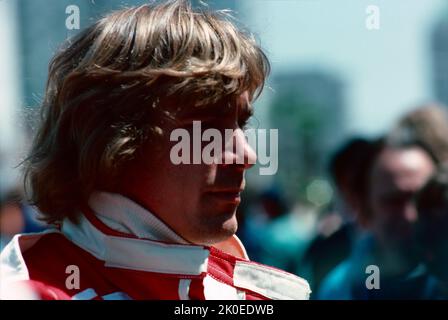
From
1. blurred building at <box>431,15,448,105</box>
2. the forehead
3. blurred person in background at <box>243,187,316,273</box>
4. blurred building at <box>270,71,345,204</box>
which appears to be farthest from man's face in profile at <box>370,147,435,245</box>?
blurred building at <box>431,15,448,105</box>

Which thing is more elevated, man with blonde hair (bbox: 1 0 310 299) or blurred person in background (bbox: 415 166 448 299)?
man with blonde hair (bbox: 1 0 310 299)

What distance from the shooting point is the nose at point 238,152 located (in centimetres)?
160

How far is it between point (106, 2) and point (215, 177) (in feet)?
1.88

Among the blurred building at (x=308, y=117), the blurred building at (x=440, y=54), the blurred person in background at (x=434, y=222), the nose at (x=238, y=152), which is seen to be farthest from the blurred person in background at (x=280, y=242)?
the blurred building at (x=440, y=54)

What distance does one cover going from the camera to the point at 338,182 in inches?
147

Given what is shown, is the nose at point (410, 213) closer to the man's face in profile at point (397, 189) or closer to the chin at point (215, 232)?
the man's face in profile at point (397, 189)

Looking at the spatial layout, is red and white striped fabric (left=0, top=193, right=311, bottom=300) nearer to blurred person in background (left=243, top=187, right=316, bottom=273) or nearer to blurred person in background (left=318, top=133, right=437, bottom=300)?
blurred person in background (left=318, top=133, right=437, bottom=300)

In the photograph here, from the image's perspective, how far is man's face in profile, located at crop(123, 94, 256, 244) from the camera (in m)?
1.58

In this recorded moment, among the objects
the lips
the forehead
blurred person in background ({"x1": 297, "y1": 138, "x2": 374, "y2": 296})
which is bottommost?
blurred person in background ({"x1": 297, "y1": 138, "x2": 374, "y2": 296})

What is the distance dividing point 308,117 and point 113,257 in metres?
14.6

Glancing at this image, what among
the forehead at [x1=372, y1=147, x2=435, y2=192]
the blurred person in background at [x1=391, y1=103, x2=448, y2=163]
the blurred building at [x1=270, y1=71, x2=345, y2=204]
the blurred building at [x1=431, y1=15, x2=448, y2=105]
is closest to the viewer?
the forehead at [x1=372, y1=147, x2=435, y2=192]

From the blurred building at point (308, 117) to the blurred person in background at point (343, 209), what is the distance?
6638 millimetres
